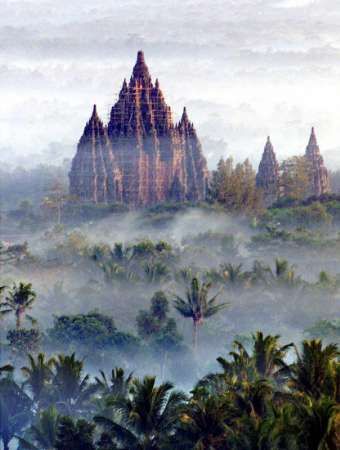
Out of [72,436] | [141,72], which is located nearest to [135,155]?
[141,72]

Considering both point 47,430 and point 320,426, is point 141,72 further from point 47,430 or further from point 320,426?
point 320,426

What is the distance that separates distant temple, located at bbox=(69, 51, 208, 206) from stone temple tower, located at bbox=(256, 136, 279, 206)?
36.3 ft

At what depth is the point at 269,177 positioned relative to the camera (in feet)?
604

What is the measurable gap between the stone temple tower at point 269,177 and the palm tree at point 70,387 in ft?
393

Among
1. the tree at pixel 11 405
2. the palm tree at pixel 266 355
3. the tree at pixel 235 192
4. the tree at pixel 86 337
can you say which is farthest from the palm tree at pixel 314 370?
the tree at pixel 235 192

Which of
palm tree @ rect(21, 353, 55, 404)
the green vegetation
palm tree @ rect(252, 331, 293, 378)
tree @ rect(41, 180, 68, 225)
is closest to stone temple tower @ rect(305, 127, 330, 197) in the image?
tree @ rect(41, 180, 68, 225)

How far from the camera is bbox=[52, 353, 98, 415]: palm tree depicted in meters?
63.9

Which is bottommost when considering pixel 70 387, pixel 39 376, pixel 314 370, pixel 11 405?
pixel 11 405

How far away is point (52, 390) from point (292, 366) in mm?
16107

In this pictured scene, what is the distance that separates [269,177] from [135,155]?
22713 mm

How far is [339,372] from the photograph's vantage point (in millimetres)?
51250

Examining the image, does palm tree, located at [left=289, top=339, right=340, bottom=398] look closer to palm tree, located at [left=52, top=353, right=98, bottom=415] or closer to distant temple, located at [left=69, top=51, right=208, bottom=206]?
palm tree, located at [left=52, top=353, right=98, bottom=415]

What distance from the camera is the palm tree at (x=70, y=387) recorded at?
210ft

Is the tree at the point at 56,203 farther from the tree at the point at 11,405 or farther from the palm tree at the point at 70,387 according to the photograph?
the palm tree at the point at 70,387
